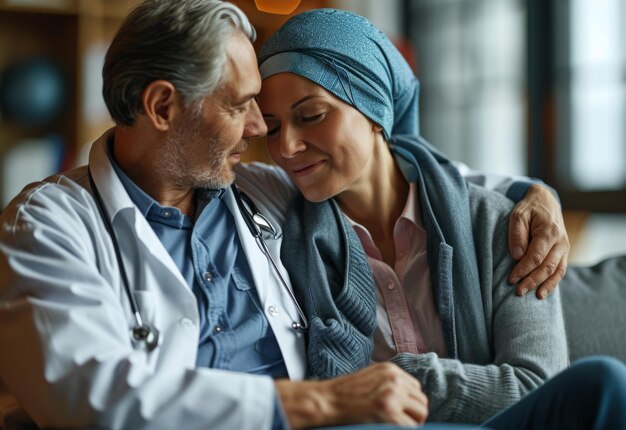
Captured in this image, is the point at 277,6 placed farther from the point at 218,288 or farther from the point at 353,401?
the point at 353,401

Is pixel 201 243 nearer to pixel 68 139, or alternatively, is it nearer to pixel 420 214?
pixel 420 214

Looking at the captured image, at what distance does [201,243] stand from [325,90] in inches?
18.4

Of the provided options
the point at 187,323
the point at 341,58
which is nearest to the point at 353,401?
the point at 187,323

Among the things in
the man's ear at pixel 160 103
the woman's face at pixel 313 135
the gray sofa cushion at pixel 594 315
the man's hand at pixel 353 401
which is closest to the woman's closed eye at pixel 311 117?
the woman's face at pixel 313 135

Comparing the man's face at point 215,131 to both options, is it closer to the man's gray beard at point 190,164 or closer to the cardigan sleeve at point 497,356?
the man's gray beard at point 190,164

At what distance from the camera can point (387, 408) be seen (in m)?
1.42

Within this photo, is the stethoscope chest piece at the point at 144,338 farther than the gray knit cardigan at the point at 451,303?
No

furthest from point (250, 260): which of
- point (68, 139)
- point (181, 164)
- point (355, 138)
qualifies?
point (68, 139)

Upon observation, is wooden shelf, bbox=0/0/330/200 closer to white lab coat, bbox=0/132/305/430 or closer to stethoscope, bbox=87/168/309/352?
stethoscope, bbox=87/168/309/352

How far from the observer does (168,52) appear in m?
1.71

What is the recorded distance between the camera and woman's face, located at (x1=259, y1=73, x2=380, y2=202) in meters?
1.92

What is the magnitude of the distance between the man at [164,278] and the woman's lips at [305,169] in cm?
17

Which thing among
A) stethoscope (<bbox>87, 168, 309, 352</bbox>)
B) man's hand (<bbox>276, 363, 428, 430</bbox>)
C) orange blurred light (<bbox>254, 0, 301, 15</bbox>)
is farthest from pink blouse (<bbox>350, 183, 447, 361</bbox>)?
orange blurred light (<bbox>254, 0, 301, 15</bbox>)

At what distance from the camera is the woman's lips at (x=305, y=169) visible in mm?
1951
